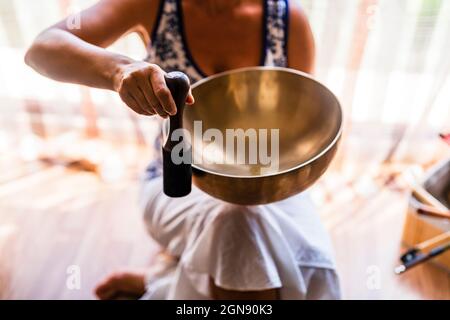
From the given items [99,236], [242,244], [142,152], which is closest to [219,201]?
[242,244]

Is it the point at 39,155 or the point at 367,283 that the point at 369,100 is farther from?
the point at 39,155

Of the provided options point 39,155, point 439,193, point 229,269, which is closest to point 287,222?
point 229,269

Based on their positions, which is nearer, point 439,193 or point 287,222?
point 287,222

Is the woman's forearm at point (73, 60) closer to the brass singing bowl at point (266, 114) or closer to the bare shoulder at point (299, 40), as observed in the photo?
the brass singing bowl at point (266, 114)

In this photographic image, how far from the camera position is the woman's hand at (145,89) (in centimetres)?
71

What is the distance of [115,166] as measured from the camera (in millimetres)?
1688

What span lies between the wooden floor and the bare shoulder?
587mm

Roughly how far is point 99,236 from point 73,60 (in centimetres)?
75

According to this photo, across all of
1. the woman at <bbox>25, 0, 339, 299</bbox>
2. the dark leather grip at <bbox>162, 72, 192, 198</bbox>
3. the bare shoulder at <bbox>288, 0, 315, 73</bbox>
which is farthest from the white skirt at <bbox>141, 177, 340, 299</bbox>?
the bare shoulder at <bbox>288, 0, 315, 73</bbox>

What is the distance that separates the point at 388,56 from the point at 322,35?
180mm

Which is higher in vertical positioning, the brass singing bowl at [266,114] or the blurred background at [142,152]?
the brass singing bowl at [266,114]

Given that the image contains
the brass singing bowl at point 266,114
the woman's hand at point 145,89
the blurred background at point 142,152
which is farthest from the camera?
the blurred background at point 142,152

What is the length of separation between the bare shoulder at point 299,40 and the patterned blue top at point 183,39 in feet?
0.03

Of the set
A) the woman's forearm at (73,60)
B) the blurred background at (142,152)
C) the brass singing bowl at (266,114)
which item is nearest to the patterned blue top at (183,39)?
the brass singing bowl at (266,114)
